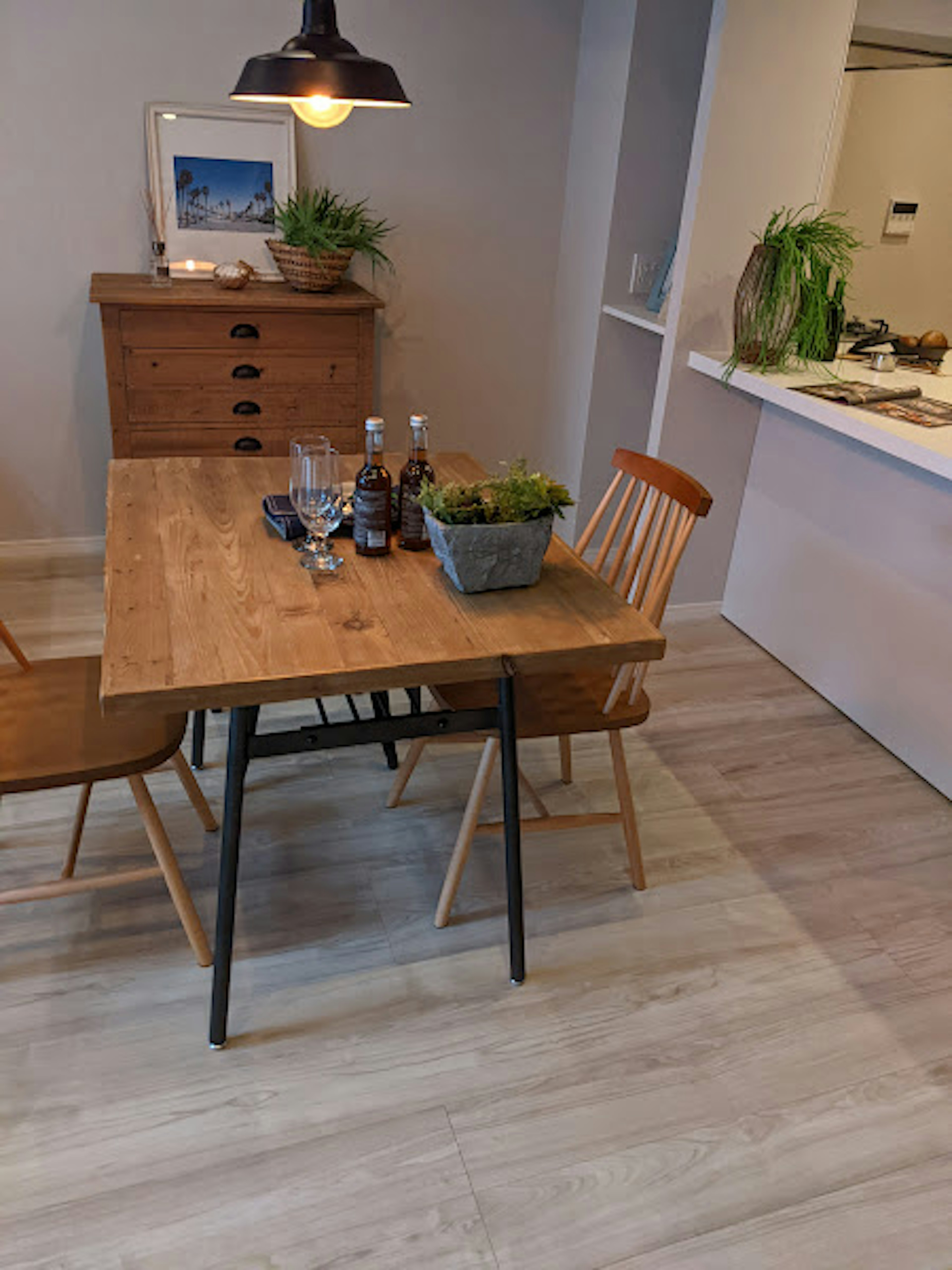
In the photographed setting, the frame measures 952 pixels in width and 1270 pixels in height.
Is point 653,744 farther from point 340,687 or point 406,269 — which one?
point 406,269

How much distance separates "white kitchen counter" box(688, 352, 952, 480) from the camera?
2.39 meters

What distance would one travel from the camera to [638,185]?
11.4 feet

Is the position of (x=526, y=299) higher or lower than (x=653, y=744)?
higher

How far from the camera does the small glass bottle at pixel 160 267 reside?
3.28m

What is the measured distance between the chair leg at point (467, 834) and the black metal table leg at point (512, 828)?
Result: 7cm

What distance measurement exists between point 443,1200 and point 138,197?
10.5 feet

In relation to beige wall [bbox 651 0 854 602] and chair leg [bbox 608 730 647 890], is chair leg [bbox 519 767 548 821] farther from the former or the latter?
beige wall [bbox 651 0 854 602]

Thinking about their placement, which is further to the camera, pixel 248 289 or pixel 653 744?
pixel 248 289

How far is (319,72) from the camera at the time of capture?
1694 mm

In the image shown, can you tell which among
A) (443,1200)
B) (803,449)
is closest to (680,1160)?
(443,1200)

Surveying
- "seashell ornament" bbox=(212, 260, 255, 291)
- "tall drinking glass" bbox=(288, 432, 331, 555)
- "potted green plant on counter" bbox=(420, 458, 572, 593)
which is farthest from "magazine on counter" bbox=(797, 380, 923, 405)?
"seashell ornament" bbox=(212, 260, 255, 291)

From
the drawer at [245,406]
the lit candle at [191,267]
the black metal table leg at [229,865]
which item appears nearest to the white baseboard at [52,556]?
the drawer at [245,406]

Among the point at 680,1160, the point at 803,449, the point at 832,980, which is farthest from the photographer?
the point at 803,449

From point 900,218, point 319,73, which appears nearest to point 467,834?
point 319,73
